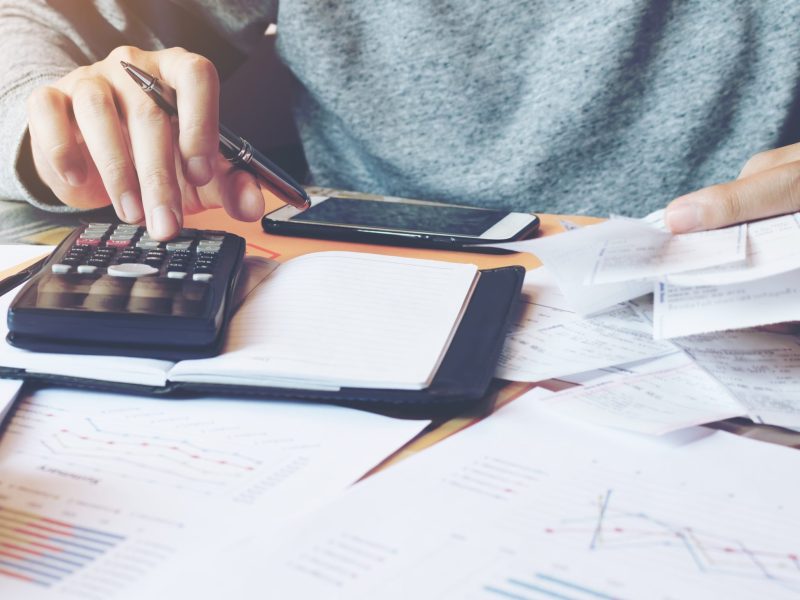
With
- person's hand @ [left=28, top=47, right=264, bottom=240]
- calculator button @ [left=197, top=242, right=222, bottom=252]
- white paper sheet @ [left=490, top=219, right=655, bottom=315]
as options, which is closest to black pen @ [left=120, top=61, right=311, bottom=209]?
person's hand @ [left=28, top=47, right=264, bottom=240]

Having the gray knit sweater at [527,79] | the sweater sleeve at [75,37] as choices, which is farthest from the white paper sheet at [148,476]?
the gray knit sweater at [527,79]

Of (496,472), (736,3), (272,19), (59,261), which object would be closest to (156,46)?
(272,19)

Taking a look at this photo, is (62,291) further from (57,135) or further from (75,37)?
(75,37)

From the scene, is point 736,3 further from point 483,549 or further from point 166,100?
point 483,549

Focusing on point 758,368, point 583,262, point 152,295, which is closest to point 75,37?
point 152,295

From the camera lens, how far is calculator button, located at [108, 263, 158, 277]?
Answer: 478 mm

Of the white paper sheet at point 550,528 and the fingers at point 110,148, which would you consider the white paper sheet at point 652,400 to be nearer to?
the white paper sheet at point 550,528

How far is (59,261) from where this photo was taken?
0.50m

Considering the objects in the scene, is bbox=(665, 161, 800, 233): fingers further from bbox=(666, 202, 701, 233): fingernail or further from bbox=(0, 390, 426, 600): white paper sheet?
bbox=(0, 390, 426, 600): white paper sheet

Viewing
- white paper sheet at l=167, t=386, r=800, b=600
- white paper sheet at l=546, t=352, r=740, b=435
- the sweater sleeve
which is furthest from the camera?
the sweater sleeve

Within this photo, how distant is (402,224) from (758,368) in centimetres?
34

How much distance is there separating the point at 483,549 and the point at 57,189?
0.56 meters

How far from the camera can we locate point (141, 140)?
574 millimetres

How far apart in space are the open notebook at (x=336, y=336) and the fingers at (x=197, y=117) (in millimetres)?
114
